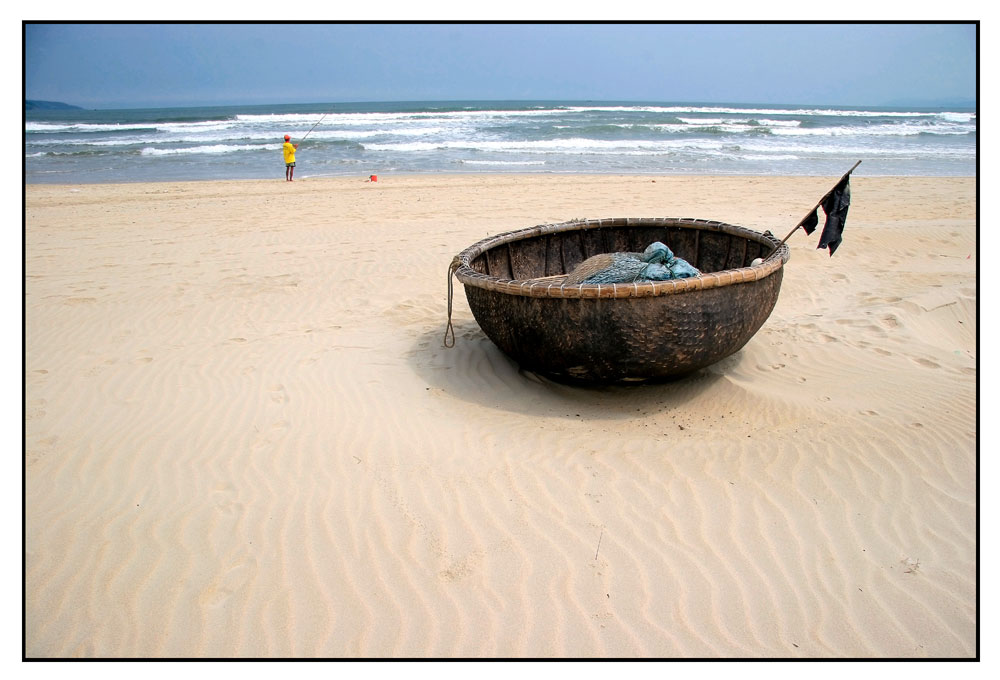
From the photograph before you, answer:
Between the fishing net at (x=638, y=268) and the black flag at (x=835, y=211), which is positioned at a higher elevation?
the black flag at (x=835, y=211)

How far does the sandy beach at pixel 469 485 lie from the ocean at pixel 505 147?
12761 mm

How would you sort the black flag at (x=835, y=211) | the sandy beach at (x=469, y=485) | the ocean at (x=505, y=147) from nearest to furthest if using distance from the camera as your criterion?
the sandy beach at (x=469, y=485) < the black flag at (x=835, y=211) < the ocean at (x=505, y=147)

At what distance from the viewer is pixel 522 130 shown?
29.5 meters

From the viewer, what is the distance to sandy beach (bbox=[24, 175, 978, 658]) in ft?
7.93

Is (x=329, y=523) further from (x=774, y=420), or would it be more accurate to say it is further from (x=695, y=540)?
(x=774, y=420)

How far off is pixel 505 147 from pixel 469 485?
71.5 feet

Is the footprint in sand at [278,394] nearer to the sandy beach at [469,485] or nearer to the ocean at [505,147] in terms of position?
the sandy beach at [469,485]

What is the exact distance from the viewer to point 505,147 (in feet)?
77.7

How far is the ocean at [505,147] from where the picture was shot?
18.0 m

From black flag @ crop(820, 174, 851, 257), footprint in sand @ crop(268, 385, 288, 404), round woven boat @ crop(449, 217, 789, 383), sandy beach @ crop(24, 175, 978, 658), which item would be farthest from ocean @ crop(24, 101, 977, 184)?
footprint in sand @ crop(268, 385, 288, 404)

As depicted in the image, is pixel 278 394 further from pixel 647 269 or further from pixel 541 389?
pixel 647 269

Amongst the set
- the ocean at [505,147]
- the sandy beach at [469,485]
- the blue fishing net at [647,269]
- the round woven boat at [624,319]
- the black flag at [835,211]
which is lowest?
the sandy beach at [469,485]

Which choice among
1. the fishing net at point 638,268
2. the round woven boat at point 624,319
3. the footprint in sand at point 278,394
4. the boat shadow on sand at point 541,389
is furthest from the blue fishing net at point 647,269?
the footprint in sand at point 278,394

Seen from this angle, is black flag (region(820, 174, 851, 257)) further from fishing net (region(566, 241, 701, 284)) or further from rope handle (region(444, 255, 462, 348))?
rope handle (region(444, 255, 462, 348))
